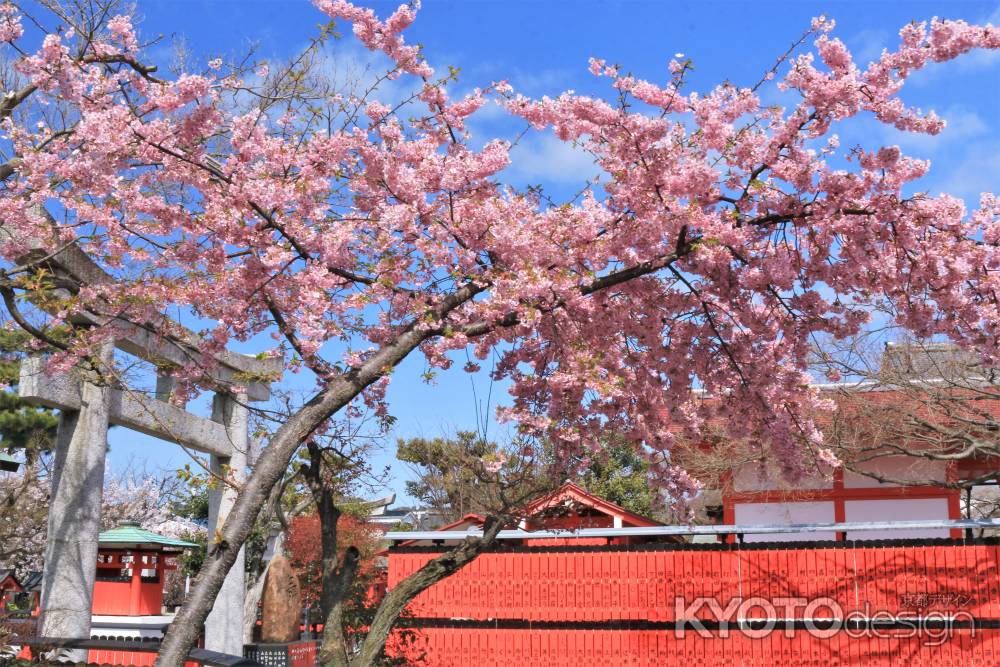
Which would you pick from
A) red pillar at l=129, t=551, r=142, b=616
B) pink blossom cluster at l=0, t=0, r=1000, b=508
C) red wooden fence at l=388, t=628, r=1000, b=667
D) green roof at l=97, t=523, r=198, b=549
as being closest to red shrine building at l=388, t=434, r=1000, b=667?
red wooden fence at l=388, t=628, r=1000, b=667

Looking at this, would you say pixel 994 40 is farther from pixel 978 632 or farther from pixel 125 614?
pixel 125 614

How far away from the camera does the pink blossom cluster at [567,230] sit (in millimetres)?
5625

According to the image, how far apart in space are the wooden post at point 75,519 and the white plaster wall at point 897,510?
420 inches

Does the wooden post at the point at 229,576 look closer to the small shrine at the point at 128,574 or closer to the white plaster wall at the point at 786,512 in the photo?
the small shrine at the point at 128,574

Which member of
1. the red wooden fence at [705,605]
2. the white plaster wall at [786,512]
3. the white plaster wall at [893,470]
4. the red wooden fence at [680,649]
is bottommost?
the red wooden fence at [680,649]

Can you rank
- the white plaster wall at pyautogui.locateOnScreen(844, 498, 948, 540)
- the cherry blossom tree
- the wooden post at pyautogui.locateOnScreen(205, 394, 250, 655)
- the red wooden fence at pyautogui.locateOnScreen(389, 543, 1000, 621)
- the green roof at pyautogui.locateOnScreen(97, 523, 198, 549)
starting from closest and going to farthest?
the cherry blossom tree
the red wooden fence at pyautogui.locateOnScreen(389, 543, 1000, 621)
the wooden post at pyautogui.locateOnScreen(205, 394, 250, 655)
the white plaster wall at pyautogui.locateOnScreen(844, 498, 948, 540)
the green roof at pyautogui.locateOnScreen(97, 523, 198, 549)

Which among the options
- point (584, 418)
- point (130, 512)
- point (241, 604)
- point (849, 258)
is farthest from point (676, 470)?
point (130, 512)

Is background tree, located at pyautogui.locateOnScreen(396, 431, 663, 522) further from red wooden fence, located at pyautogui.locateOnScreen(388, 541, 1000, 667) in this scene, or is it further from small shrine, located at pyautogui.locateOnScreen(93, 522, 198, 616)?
red wooden fence, located at pyautogui.locateOnScreen(388, 541, 1000, 667)

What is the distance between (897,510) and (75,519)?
11.7 m

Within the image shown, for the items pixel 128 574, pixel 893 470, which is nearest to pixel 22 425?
pixel 128 574

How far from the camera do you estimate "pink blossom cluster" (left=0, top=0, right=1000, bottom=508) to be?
18.5ft

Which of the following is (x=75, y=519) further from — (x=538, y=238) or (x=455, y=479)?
(x=455, y=479)

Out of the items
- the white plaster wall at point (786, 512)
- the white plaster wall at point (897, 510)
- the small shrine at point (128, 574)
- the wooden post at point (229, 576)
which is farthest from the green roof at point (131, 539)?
the white plaster wall at point (897, 510)

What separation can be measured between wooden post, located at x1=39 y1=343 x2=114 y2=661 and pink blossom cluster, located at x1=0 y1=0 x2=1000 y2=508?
12.4ft
